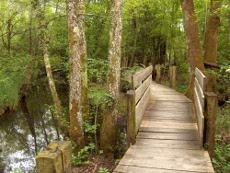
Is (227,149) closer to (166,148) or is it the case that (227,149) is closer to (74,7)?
(166,148)

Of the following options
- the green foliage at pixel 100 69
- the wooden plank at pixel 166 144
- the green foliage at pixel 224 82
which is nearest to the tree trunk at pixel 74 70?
the green foliage at pixel 100 69

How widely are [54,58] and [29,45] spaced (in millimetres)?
2345

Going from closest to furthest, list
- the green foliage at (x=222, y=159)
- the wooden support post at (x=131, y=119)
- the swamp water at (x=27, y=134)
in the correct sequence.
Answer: the green foliage at (x=222, y=159) < the wooden support post at (x=131, y=119) < the swamp water at (x=27, y=134)

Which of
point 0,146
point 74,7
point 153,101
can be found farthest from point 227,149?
point 0,146

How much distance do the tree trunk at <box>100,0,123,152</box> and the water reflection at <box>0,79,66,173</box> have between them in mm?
2275

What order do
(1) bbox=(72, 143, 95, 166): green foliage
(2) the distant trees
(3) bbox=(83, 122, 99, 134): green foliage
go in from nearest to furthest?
(2) the distant trees → (1) bbox=(72, 143, 95, 166): green foliage → (3) bbox=(83, 122, 99, 134): green foliage

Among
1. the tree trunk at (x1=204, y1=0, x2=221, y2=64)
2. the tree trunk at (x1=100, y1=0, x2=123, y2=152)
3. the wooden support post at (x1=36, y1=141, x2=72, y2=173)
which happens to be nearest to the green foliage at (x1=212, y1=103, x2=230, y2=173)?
the tree trunk at (x1=100, y1=0, x2=123, y2=152)

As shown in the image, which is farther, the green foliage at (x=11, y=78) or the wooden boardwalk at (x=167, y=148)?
the green foliage at (x=11, y=78)

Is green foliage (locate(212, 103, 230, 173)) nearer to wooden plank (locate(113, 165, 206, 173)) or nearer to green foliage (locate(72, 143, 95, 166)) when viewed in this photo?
wooden plank (locate(113, 165, 206, 173))

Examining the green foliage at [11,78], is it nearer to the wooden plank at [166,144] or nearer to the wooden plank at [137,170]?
the wooden plank at [166,144]

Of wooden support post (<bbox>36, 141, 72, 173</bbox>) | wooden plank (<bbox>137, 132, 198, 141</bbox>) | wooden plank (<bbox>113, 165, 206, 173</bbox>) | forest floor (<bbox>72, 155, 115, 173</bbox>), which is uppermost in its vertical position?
wooden support post (<bbox>36, 141, 72, 173</bbox>)

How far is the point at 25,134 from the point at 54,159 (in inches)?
394

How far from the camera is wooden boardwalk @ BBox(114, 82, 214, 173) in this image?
165 inches

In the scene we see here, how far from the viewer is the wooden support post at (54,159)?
186cm
